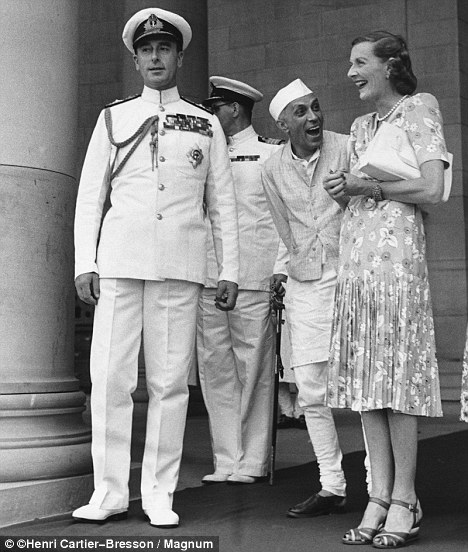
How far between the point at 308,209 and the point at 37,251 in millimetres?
1410

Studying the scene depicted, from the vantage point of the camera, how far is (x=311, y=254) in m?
5.35

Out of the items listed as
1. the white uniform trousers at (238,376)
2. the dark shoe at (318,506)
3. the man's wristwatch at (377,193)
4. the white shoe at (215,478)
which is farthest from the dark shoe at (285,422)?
the man's wristwatch at (377,193)

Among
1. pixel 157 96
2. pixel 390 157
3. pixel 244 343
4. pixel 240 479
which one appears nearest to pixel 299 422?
pixel 244 343

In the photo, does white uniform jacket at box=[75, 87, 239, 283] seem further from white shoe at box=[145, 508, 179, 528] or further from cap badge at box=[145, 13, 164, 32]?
white shoe at box=[145, 508, 179, 528]

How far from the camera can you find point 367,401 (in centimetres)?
447

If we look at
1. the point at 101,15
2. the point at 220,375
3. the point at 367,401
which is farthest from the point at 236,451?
the point at 101,15

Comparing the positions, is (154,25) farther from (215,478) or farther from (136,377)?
(215,478)

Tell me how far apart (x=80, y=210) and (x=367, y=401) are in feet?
5.38

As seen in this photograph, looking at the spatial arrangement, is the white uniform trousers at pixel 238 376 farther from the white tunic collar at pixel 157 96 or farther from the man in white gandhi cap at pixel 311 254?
the white tunic collar at pixel 157 96

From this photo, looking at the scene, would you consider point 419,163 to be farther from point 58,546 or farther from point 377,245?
point 58,546

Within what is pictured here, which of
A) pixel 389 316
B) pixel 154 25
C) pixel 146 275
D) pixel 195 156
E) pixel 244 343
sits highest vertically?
pixel 154 25

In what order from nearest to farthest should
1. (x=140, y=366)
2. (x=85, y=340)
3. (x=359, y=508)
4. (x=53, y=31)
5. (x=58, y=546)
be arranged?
(x=58, y=546), (x=359, y=508), (x=53, y=31), (x=140, y=366), (x=85, y=340)

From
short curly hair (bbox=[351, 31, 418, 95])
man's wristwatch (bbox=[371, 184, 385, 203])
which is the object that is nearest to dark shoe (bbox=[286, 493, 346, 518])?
man's wristwatch (bbox=[371, 184, 385, 203])

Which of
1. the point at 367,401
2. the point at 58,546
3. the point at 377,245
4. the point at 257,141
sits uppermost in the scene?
the point at 257,141
